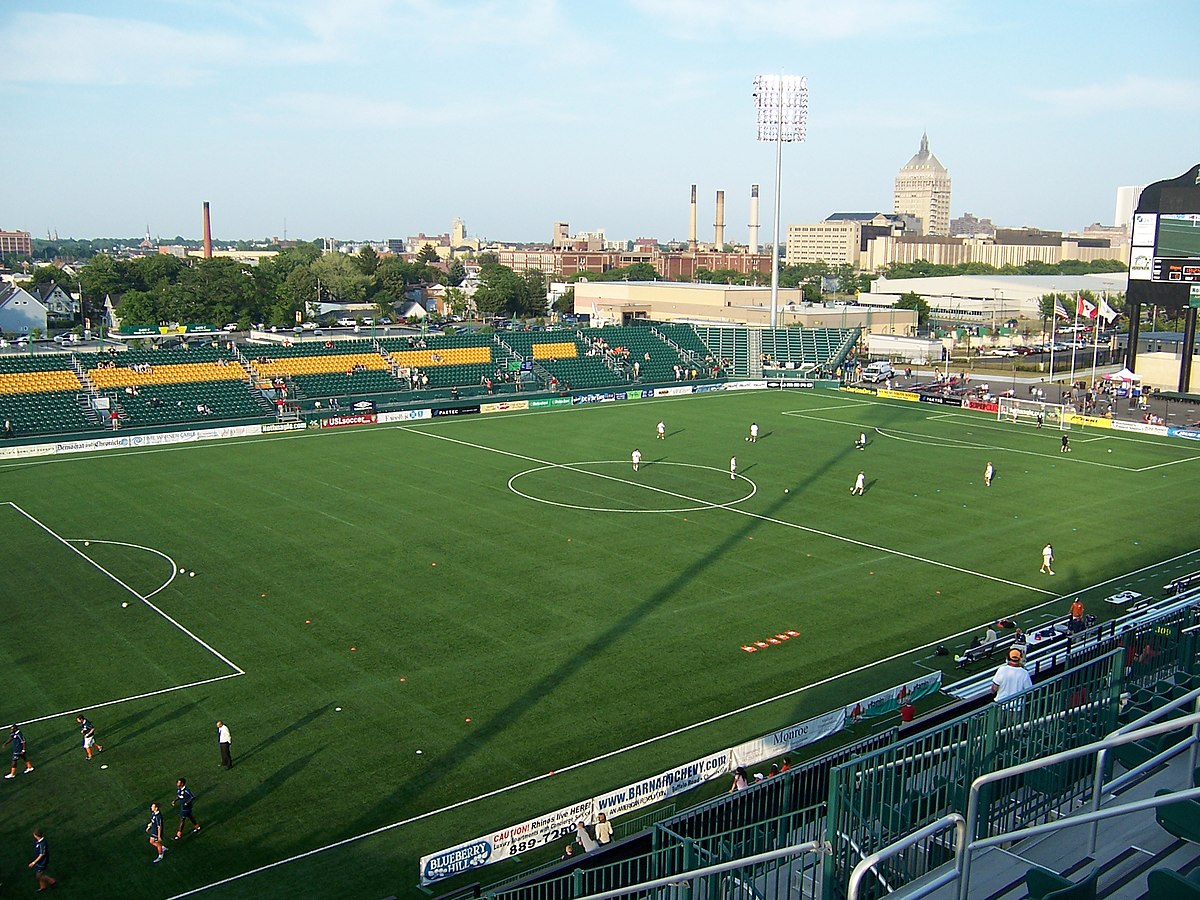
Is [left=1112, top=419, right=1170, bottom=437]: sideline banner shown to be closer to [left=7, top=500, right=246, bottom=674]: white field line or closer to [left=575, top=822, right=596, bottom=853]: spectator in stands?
[left=575, top=822, right=596, bottom=853]: spectator in stands

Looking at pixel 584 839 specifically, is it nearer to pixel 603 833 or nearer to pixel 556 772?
pixel 603 833

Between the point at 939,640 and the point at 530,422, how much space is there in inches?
1483

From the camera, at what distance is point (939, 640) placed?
87.6ft

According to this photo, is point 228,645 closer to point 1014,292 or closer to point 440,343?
point 440,343

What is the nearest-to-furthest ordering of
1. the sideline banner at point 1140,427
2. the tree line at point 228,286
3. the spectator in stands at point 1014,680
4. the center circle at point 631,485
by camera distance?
the spectator in stands at point 1014,680, the center circle at point 631,485, the sideline banner at point 1140,427, the tree line at point 228,286

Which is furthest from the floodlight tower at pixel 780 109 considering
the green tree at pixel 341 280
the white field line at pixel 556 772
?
the green tree at pixel 341 280

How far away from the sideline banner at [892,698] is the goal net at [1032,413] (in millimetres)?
41311

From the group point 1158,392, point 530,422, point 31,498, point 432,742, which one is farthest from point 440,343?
point 432,742

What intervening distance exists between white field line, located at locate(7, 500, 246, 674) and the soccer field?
0.43 feet

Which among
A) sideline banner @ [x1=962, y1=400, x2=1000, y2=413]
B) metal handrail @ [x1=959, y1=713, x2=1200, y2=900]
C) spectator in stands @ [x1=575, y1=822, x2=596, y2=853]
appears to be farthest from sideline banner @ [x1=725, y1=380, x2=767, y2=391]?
metal handrail @ [x1=959, y1=713, x2=1200, y2=900]

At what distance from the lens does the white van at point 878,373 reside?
8300 cm

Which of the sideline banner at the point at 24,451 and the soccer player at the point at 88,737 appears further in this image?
the sideline banner at the point at 24,451

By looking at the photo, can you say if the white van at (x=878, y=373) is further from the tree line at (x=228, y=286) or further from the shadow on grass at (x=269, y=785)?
the tree line at (x=228, y=286)

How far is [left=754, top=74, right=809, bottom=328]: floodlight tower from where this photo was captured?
77.7m
